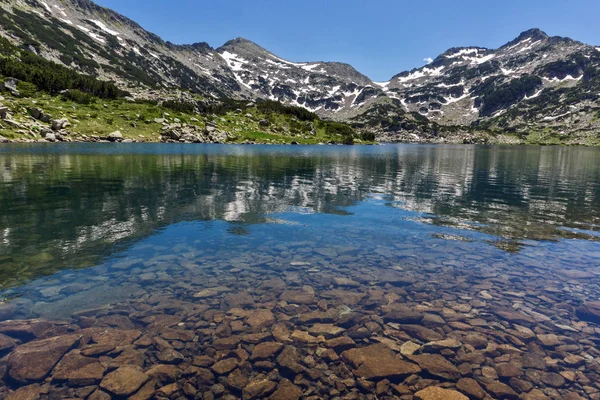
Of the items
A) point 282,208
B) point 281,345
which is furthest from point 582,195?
point 281,345

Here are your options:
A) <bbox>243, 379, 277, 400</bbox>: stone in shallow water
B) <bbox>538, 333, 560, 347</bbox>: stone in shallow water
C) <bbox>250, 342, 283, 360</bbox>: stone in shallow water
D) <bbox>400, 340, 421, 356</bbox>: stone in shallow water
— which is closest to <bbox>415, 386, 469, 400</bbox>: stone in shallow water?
<bbox>400, 340, 421, 356</bbox>: stone in shallow water

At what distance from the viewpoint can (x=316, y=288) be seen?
13875 mm

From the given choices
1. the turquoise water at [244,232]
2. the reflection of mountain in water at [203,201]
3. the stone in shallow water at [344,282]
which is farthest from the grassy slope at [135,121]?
the stone in shallow water at [344,282]

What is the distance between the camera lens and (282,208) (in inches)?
1166

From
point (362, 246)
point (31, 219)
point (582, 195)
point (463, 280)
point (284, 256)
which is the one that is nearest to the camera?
point (463, 280)

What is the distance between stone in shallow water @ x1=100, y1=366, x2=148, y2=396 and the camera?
7.97m

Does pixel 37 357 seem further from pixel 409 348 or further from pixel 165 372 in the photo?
pixel 409 348

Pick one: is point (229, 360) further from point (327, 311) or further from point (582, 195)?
point (582, 195)

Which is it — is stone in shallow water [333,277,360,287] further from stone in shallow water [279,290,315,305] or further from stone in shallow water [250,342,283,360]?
stone in shallow water [250,342,283,360]

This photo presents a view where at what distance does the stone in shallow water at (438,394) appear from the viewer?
318 inches

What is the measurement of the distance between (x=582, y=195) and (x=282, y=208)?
37.3m

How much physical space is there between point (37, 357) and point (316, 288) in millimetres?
9417

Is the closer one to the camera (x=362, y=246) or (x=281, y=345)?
(x=281, y=345)

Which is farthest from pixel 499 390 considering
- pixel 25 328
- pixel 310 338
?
pixel 25 328
